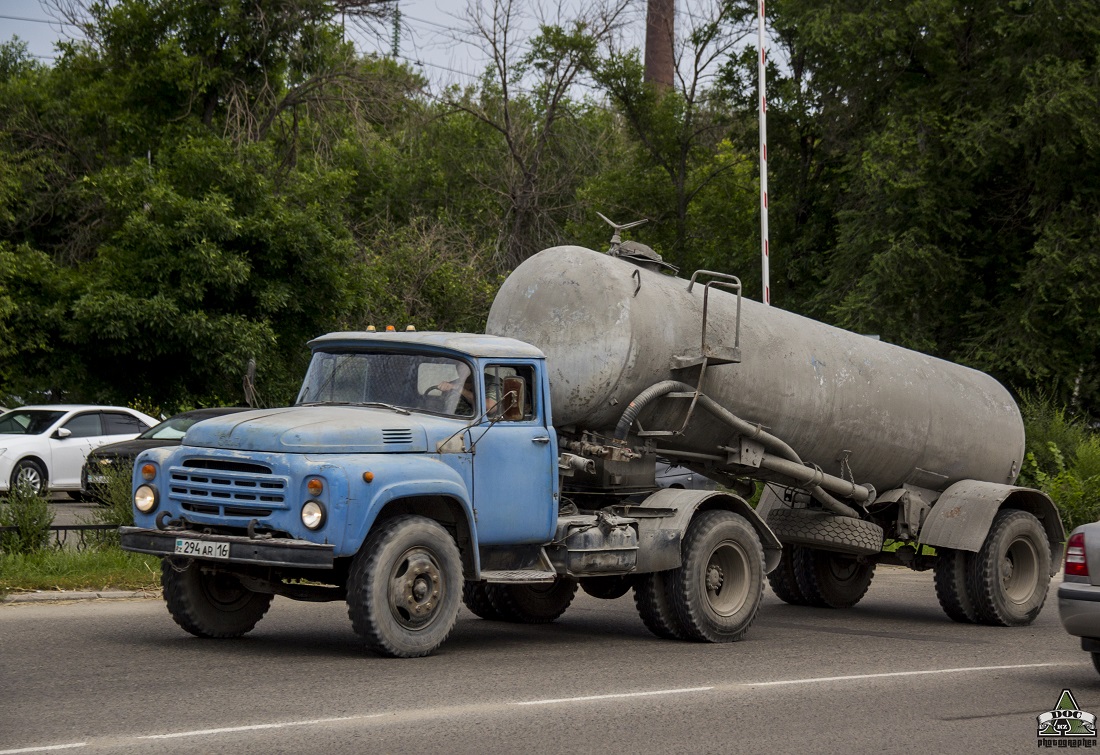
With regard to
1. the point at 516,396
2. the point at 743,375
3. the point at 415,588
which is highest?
the point at 743,375

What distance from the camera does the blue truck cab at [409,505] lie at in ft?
30.3

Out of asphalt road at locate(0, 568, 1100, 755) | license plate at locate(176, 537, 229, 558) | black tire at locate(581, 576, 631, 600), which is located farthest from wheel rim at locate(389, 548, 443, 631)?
black tire at locate(581, 576, 631, 600)

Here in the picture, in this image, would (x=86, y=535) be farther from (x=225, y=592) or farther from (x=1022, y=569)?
(x=1022, y=569)

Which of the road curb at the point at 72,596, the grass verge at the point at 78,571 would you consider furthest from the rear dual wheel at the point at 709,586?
the grass verge at the point at 78,571

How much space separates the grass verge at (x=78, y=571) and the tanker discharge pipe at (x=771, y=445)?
5327 millimetres

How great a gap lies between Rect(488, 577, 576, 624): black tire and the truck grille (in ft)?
11.7

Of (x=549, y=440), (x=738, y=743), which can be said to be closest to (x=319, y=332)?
(x=549, y=440)

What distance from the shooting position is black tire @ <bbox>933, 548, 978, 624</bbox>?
13.7 meters

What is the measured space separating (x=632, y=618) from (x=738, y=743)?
20.2ft

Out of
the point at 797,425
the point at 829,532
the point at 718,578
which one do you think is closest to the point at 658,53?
the point at 829,532

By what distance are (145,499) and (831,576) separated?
7.74 meters

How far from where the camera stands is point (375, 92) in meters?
30.1

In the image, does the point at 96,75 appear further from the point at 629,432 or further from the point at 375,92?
the point at 629,432

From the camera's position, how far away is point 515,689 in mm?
8688
